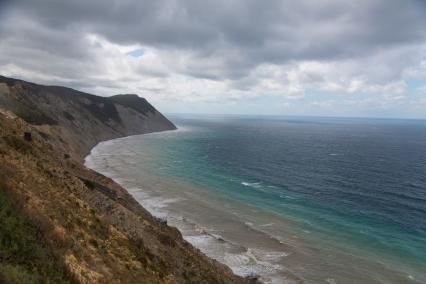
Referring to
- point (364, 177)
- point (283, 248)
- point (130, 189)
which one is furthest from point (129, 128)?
point (283, 248)

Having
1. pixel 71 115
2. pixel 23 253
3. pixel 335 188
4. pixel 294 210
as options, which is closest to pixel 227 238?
pixel 294 210

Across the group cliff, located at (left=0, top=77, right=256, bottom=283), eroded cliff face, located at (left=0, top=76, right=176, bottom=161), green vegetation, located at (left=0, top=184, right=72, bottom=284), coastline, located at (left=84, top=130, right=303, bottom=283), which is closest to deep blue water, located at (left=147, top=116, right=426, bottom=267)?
coastline, located at (left=84, top=130, right=303, bottom=283)

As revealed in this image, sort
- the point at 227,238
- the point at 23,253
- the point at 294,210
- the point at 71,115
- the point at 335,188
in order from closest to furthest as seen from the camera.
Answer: the point at 23,253
the point at 227,238
the point at 294,210
the point at 335,188
the point at 71,115

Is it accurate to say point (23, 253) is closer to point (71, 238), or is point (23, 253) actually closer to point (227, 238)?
point (71, 238)

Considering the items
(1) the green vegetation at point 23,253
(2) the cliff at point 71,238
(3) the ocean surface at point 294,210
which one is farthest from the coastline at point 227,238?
(1) the green vegetation at point 23,253

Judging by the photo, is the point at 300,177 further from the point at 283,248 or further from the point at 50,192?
the point at 50,192

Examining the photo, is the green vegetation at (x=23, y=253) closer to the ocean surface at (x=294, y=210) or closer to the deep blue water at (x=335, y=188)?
the ocean surface at (x=294, y=210)

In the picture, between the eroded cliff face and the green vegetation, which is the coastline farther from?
the eroded cliff face
